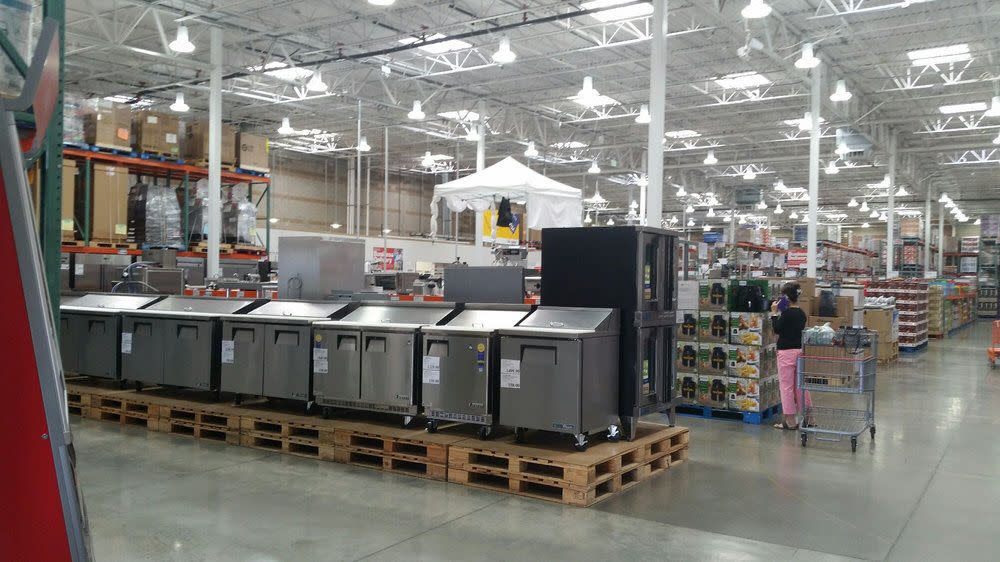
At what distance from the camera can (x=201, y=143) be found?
1287cm

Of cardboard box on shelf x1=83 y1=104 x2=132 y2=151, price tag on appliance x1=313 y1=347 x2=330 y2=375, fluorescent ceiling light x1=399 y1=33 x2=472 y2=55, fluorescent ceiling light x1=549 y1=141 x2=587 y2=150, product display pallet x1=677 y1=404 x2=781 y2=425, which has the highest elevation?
fluorescent ceiling light x1=399 y1=33 x2=472 y2=55

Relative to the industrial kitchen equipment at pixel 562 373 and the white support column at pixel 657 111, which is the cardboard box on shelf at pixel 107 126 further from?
the industrial kitchen equipment at pixel 562 373

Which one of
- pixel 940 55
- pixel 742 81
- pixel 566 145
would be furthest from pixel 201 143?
pixel 566 145

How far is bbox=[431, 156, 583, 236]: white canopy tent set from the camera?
11.0 meters

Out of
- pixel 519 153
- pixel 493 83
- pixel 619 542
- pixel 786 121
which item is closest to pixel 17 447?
pixel 619 542

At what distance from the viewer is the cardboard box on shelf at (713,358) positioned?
9445 millimetres

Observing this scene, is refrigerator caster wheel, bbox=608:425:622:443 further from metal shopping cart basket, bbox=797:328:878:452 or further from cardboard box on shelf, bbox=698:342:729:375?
cardboard box on shelf, bbox=698:342:729:375

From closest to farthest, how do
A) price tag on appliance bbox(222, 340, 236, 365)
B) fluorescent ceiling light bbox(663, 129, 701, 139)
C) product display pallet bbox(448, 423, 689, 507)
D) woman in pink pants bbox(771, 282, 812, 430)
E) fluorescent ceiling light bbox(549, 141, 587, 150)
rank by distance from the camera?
product display pallet bbox(448, 423, 689, 507)
price tag on appliance bbox(222, 340, 236, 365)
woman in pink pants bbox(771, 282, 812, 430)
fluorescent ceiling light bbox(663, 129, 701, 139)
fluorescent ceiling light bbox(549, 141, 587, 150)

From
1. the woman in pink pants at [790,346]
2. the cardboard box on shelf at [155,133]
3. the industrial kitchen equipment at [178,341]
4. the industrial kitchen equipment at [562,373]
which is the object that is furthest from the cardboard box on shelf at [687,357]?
the cardboard box on shelf at [155,133]

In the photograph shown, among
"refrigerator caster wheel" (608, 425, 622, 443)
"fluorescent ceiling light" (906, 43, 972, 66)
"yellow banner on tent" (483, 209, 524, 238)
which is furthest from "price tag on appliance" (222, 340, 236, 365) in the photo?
"fluorescent ceiling light" (906, 43, 972, 66)

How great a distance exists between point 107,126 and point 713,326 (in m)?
8.91

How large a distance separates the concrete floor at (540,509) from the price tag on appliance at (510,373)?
0.84m

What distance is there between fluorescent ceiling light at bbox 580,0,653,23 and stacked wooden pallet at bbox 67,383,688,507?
29.2 feet

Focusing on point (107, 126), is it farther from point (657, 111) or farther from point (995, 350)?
point (995, 350)
